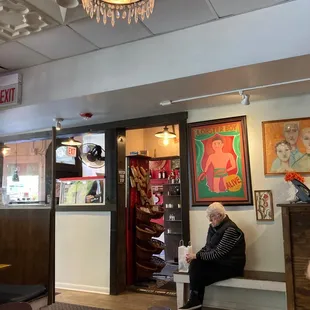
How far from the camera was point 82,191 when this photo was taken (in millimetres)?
5164

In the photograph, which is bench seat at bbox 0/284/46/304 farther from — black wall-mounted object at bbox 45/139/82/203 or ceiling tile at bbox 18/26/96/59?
ceiling tile at bbox 18/26/96/59

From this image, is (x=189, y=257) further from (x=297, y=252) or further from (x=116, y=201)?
(x=116, y=201)

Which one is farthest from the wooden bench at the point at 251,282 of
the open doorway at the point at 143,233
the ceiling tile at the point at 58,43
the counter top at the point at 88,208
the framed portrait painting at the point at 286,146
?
the ceiling tile at the point at 58,43

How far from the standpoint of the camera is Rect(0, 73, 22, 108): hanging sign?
3.83 m

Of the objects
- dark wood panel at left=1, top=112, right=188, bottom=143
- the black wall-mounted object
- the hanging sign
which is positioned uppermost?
the hanging sign

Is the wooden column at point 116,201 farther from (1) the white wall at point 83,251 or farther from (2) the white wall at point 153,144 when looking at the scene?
(2) the white wall at point 153,144

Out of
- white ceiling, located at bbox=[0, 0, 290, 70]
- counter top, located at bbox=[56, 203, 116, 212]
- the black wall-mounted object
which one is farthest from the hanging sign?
counter top, located at bbox=[56, 203, 116, 212]

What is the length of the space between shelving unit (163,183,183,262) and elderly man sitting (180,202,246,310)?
3120 millimetres

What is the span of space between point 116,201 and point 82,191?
0.68m

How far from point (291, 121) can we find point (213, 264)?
1.80 m

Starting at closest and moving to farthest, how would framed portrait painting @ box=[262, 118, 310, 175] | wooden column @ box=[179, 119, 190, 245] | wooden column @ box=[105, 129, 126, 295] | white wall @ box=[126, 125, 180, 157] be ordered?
framed portrait painting @ box=[262, 118, 310, 175], wooden column @ box=[179, 119, 190, 245], wooden column @ box=[105, 129, 126, 295], white wall @ box=[126, 125, 180, 157]

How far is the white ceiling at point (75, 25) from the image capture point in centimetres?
265

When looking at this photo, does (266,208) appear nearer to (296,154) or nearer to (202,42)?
(296,154)

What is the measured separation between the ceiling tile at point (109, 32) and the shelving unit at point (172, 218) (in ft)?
13.5
